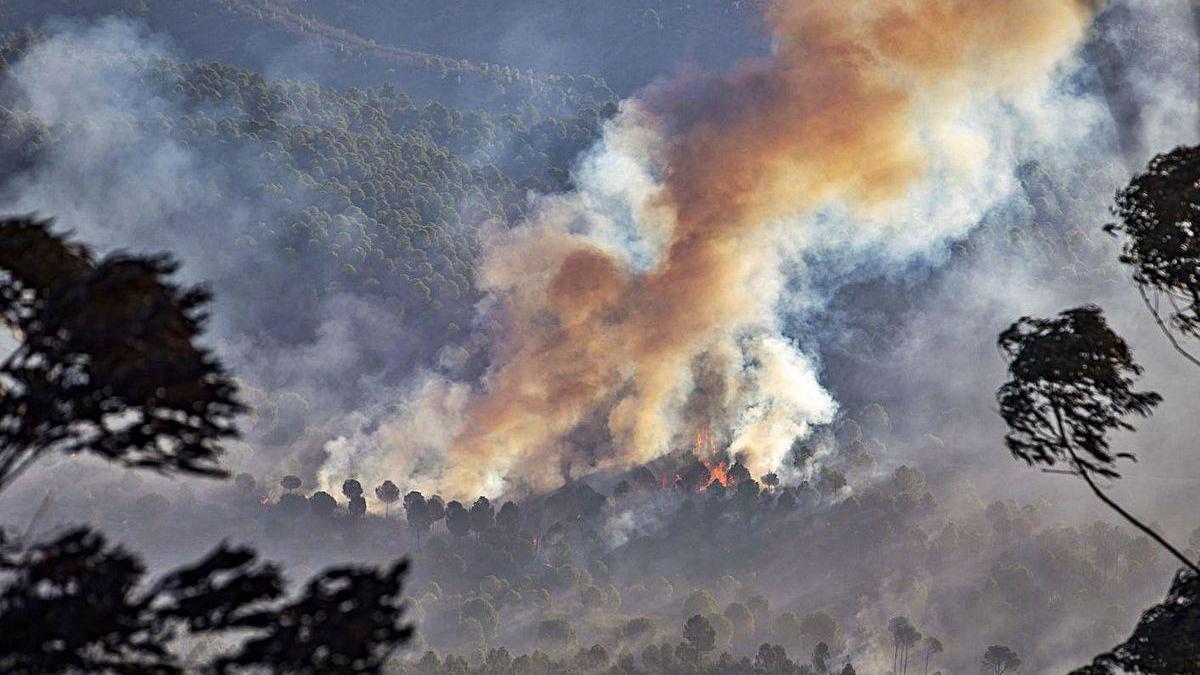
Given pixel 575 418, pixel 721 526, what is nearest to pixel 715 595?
pixel 721 526

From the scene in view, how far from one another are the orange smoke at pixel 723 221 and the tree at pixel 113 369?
474ft

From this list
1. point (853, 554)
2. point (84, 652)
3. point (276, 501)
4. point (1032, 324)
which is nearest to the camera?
point (84, 652)

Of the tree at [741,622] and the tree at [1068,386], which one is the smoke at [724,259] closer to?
the tree at [741,622]

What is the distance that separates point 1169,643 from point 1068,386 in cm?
633

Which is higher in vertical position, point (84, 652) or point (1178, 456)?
point (1178, 456)

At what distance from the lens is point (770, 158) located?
162125mm

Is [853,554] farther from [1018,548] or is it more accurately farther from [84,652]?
[84,652]

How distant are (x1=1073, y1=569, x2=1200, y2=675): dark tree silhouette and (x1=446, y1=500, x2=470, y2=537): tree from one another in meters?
151

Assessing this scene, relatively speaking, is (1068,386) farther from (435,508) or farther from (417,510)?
(435,508)

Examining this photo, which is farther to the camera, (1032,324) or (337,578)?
(1032,324)

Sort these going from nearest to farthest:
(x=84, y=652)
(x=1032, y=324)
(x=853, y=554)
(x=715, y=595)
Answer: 1. (x=84, y=652)
2. (x=1032, y=324)
3. (x=715, y=595)
4. (x=853, y=554)

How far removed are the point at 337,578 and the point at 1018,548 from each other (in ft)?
549

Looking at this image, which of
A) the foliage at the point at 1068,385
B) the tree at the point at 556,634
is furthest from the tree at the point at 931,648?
the foliage at the point at 1068,385

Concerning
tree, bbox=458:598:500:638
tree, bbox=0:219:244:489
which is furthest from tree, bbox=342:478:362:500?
tree, bbox=0:219:244:489
